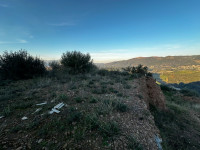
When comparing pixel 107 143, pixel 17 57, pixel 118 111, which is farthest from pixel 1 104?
pixel 17 57

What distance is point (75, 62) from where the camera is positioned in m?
10.4

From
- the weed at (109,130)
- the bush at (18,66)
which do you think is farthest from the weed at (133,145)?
the bush at (18,66)

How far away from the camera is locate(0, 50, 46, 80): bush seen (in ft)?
22.8

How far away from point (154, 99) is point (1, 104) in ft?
23.6

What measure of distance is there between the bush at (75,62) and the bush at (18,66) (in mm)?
3301

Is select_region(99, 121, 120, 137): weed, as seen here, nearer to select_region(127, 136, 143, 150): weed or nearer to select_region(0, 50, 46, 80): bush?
select_region(127, 136, 143, 150): weed

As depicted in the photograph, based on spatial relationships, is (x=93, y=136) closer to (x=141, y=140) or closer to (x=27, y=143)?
(x=141, y=140)

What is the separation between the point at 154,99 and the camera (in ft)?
16.6

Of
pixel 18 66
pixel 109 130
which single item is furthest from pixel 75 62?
pixel 109 130

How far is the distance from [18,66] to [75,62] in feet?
16.9

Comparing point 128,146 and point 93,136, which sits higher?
point 93,136

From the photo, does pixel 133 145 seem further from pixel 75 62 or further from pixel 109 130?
pixel 75 62

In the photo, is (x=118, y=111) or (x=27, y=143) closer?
(x=27, y=143)

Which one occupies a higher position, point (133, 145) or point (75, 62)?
point (75, 62)
